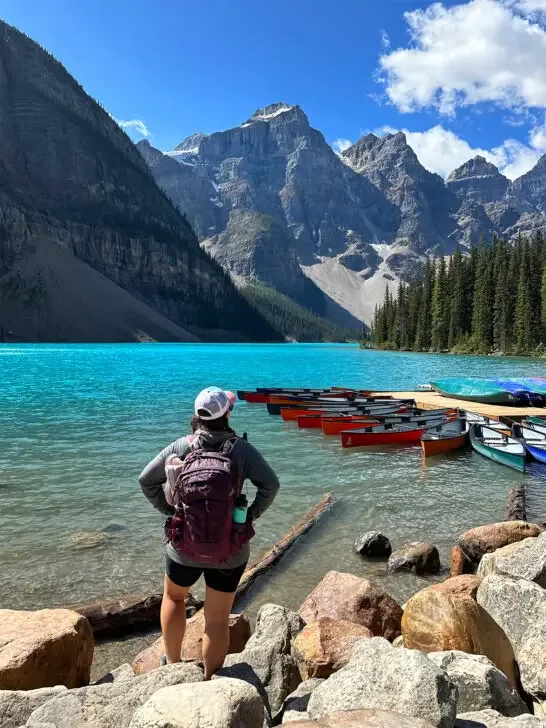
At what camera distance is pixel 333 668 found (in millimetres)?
5305

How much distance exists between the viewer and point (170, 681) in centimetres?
427

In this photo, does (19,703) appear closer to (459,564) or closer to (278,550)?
(278,550)

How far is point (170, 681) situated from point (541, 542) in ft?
18.9

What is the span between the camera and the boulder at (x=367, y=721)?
3.09 meters

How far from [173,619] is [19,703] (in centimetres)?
137

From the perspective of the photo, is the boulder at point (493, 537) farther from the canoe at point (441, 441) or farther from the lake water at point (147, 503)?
the canoe at point (441, 441)

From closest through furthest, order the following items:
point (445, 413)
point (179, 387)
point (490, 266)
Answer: point (445, 413), point (179, 387), point (490, 266)

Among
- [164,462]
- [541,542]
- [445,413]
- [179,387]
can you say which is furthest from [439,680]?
[179,387]

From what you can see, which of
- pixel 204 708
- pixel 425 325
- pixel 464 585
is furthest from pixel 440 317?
pixel 204 708

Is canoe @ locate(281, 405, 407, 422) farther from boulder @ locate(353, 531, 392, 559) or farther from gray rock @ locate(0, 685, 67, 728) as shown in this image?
gray rock @ locate(0, 685, 67, 728)

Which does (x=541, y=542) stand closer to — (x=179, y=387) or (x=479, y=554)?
(x=479, y=554)

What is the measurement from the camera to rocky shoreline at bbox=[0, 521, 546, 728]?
3414mm

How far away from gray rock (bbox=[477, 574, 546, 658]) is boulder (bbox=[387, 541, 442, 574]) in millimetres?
→ 3566

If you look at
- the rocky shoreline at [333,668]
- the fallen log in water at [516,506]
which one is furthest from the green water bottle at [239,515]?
the fallen log in water at [516,506]
